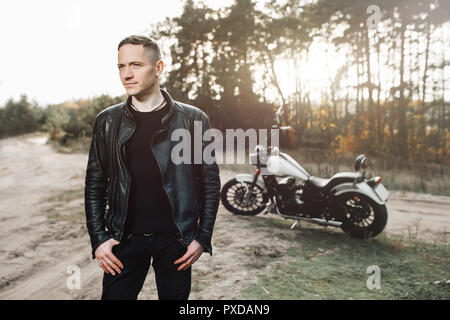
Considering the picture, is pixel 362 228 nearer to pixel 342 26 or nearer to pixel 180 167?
pixel 180 167

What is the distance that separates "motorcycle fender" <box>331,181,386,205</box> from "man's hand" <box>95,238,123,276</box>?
399 centimetres

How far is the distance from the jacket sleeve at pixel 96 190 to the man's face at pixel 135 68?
29cm

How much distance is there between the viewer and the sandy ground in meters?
3.61

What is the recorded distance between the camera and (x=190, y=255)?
1.73 metres

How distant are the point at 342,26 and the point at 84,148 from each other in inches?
586

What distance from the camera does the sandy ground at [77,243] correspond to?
361 cm

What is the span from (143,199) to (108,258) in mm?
317

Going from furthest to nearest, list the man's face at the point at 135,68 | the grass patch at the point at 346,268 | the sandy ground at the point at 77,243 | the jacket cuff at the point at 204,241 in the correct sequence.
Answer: the sandy ground at the point at 77,243, the grass patch at the point at 346,268, the jacket cuff at the point at 204,241, the man's face at the point at 135,68

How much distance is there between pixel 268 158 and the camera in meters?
5.68

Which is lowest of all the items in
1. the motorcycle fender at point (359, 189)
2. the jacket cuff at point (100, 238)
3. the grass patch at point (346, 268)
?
the grass patch at point (346, 268)

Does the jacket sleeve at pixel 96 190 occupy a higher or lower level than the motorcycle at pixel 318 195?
higher

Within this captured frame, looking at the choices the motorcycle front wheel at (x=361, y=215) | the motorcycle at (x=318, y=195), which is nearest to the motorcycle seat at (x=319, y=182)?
the motorcycle at (x=318, y=195)

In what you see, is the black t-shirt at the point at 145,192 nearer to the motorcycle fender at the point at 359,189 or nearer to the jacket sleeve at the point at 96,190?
the jacket sleeve at the point at 96,190
